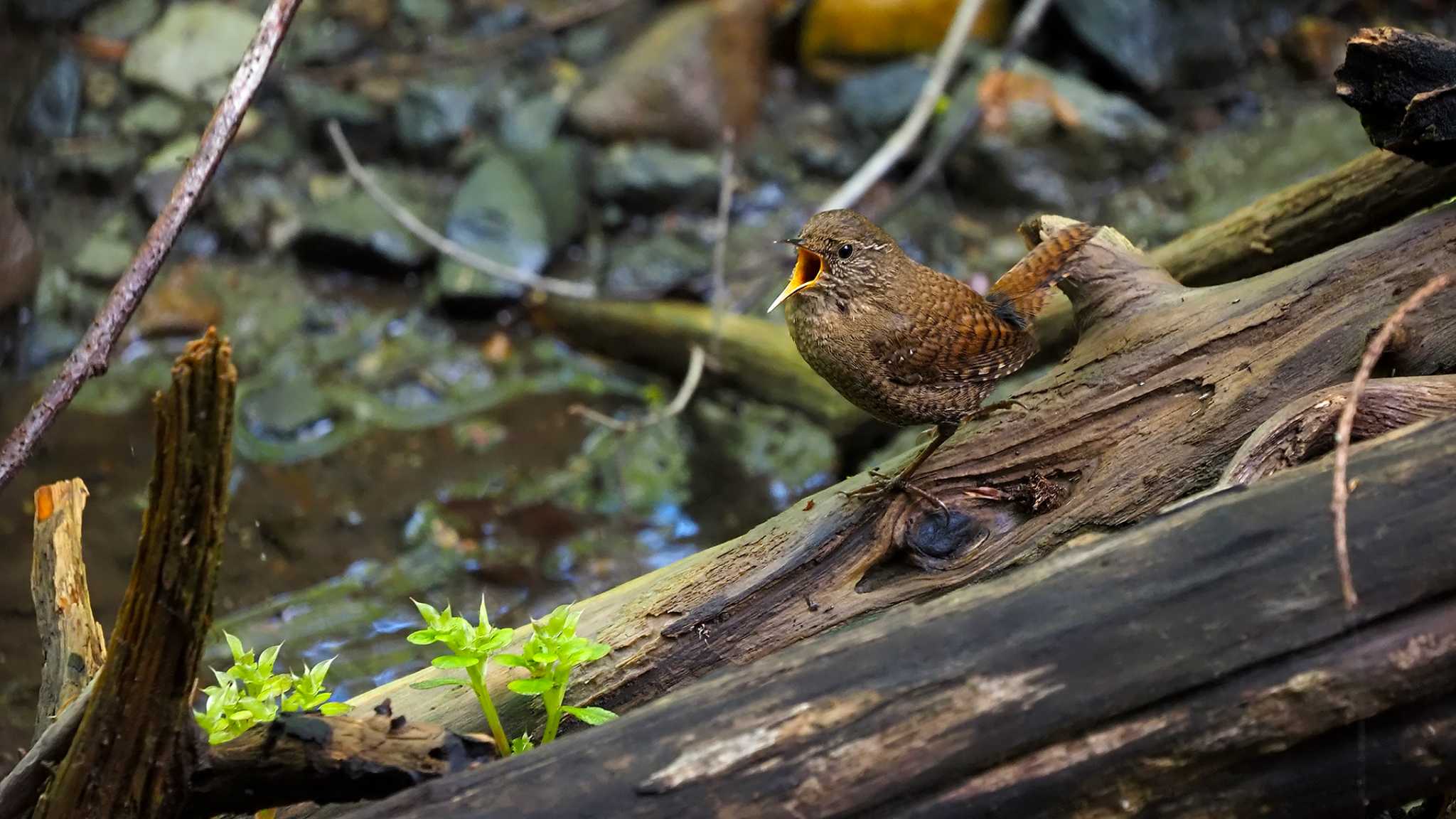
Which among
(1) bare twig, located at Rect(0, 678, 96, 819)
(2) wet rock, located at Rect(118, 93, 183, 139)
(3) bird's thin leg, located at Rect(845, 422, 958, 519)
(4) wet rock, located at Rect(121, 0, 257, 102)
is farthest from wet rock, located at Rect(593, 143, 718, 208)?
(1) bare twig, located at Rect(0, 678, 96, 819)

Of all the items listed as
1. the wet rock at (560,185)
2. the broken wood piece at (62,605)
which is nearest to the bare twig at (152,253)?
the broken wood piece at (62,605)

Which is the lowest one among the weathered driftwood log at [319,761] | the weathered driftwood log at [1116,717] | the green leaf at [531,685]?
the weathered driftwood log at [1116,717]

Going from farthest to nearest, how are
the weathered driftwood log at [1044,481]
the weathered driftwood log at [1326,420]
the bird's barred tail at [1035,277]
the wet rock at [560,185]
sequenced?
the wet rock at [560,185] < the bird's barred tail at [1035,277] < the weathered driftwood log at [1044,481] < the weathered driftwood log at [1326,420]

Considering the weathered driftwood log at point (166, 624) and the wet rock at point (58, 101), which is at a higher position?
the wet rock at point (58, 101)

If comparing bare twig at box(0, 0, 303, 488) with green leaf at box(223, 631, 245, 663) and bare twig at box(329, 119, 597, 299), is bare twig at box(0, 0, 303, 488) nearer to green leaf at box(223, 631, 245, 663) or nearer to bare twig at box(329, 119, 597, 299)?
green leaf at box(223, 631, 245, 663)

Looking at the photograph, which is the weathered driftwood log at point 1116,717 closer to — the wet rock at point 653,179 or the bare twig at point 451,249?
the bare twig at point 451,249

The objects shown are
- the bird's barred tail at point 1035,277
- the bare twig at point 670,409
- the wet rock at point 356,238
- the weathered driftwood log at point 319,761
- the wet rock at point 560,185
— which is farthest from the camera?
the wet rock at point 560,185
